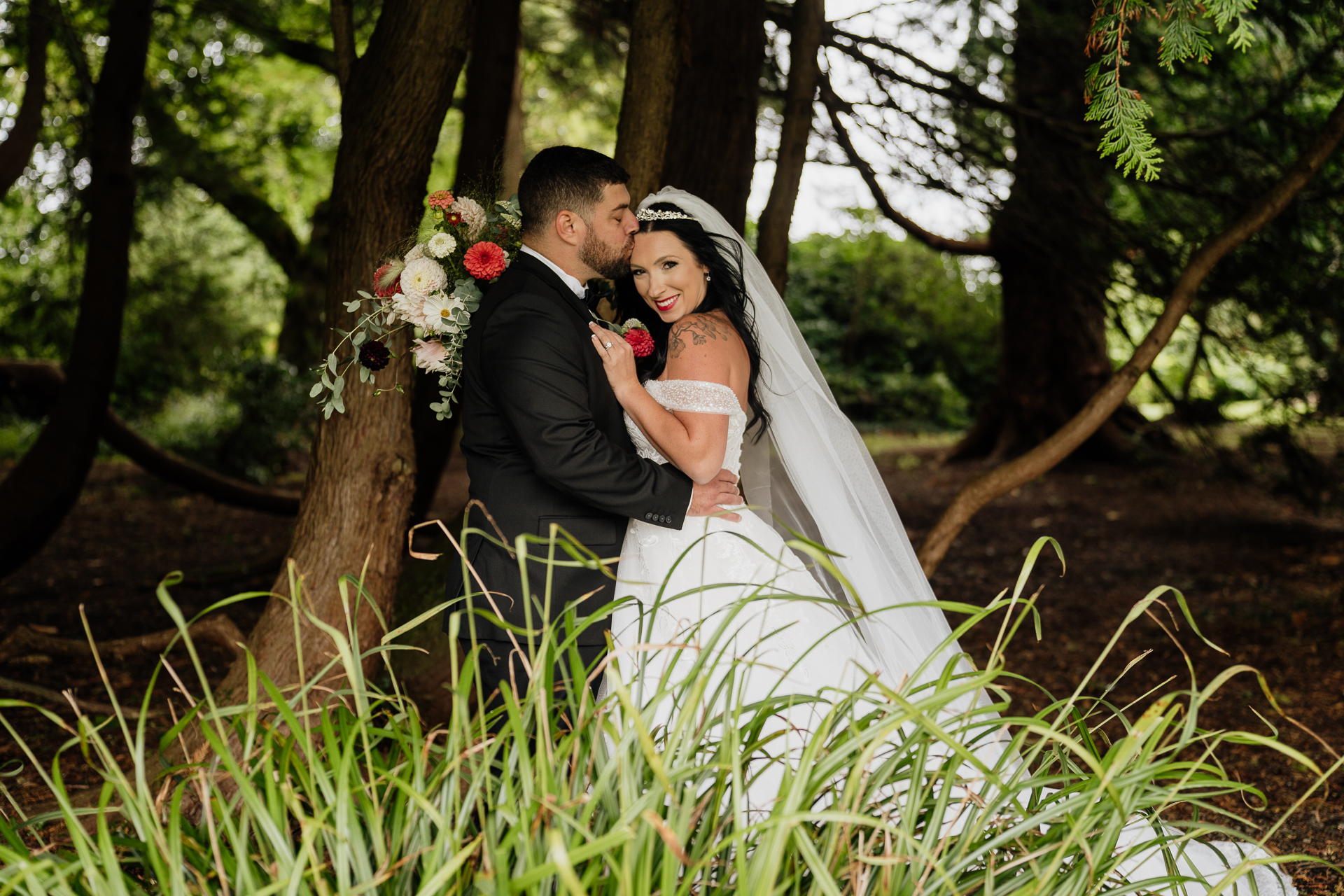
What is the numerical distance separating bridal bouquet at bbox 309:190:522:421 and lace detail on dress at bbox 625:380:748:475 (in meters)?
0.55

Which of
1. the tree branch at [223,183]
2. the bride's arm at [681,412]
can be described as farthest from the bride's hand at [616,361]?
the tree branch at [223,183]

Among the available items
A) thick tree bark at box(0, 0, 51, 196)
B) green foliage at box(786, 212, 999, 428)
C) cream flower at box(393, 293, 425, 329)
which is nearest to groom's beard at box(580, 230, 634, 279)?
cream flower at box(393, 293, 425, 329)

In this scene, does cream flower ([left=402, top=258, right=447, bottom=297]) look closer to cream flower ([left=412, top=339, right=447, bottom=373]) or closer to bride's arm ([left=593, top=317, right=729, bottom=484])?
cream flower ([left=412, top=339, right=447, bottom=373])

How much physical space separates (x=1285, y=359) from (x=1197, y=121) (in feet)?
5.41

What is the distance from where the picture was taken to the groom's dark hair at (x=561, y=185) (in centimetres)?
257

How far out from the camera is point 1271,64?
220 inches

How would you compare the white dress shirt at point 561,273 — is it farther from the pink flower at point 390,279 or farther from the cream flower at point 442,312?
the pink flower at point 390,279

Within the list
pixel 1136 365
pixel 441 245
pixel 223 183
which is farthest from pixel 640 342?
pixel 223 183

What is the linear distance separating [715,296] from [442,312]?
83 centimetres

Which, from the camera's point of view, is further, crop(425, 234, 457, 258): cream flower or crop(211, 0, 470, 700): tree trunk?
crop(211, 0, 470, 700): tree trunk

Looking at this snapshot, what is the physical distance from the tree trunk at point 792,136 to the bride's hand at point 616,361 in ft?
5.75

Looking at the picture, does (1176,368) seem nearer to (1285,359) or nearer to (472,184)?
(1285,359)

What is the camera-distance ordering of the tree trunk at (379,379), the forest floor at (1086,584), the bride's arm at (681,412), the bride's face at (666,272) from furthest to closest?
1. the forest floor at (1086,584)
2. the tree trunk at (379,379)
3. the bride's face at (666,272)
4. the bride's arm at (681,412)

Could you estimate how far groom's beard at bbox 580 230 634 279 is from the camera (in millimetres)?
2609
